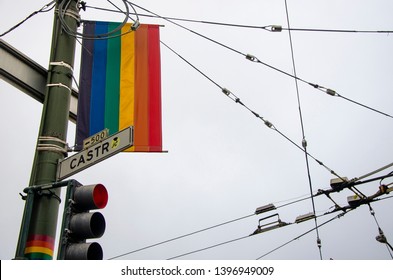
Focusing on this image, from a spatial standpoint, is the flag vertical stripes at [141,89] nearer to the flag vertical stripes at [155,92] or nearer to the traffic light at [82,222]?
the flag vertical stripes at [155,92]

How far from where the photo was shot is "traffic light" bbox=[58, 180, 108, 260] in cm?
423

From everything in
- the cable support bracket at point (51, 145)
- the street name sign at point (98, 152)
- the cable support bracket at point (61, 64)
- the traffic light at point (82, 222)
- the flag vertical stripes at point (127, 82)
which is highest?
the flag vertical stripes at point (127, 82)

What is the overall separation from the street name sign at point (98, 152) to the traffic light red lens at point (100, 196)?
404 millimetres

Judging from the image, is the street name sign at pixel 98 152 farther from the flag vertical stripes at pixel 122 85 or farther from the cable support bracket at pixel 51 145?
the flag vertical stripes at pixel 122 85

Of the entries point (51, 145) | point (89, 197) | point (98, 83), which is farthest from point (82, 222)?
point (98, 83)

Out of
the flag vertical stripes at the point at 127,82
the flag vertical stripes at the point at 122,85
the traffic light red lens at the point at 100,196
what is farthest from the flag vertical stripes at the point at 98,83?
the traffic light red lens at the point at 100,196

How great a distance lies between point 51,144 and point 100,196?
4.29 feet

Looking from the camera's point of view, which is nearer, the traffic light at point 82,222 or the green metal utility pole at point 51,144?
the traffic light at point 82,222

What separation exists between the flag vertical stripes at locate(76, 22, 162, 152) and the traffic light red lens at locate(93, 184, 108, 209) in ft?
6.62

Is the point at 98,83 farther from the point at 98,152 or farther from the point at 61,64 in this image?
the point at 98,152

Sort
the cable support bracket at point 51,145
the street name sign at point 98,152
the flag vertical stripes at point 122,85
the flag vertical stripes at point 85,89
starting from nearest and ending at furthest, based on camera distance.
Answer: the street name sign at point 98,152, the cable support bracket at point 51,145, the flag vertical stripes at point 85,89, the flag vertical stripes at point 122,85

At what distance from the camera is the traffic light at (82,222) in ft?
13.9

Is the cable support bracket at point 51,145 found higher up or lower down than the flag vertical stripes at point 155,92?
lower down

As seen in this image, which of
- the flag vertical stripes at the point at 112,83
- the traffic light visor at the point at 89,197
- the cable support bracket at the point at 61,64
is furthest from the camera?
the flag vertical stripes at the point at 112,83
